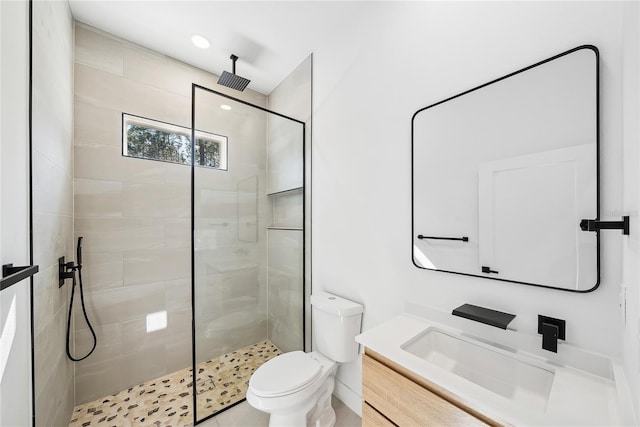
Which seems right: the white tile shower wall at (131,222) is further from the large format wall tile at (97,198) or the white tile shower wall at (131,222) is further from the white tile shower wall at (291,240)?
the white tile shower wall at (291,240)

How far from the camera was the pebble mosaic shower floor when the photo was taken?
171 centimetres

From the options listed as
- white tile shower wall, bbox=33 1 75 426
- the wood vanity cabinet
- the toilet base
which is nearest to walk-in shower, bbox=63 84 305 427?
white tile shower wall, bbox=33 1 75 426

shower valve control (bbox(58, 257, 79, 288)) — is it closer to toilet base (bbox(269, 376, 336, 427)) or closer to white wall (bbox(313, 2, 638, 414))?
toilet base (bbox(269, 376, 336, 427))

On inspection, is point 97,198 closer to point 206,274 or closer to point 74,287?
point 74,287

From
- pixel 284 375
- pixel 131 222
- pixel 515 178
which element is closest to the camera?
pixel 515 178

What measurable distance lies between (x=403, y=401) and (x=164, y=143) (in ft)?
8.19

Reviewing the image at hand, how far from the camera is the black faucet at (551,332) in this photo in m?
0.94

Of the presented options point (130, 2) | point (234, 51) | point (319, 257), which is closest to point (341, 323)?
point (319, 257)

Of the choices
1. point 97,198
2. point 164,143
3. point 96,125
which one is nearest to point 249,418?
point 97,198

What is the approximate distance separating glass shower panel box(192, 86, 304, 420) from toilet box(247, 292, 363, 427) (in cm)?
41

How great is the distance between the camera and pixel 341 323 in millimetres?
1647

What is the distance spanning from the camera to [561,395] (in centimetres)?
80

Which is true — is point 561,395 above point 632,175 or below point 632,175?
below

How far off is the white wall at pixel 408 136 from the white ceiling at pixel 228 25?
16 centimetres
